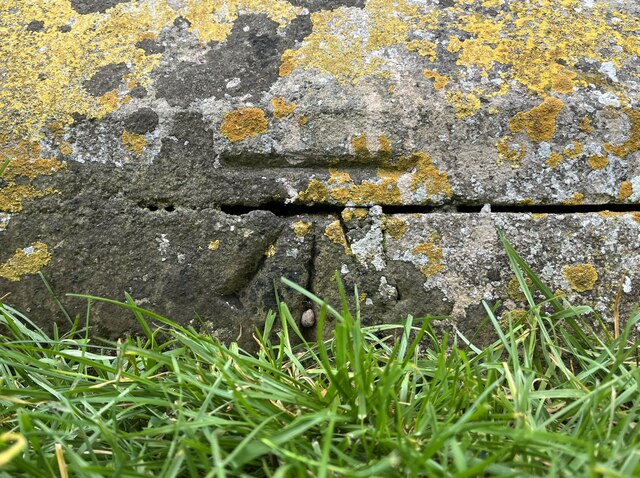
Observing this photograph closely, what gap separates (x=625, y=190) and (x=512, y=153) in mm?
360

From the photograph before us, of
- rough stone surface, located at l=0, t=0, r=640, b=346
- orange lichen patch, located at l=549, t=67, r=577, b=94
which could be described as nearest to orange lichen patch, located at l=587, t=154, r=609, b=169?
rough stone surface, located at l=0, t=0, r=640, b=346

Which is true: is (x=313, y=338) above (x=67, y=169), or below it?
below

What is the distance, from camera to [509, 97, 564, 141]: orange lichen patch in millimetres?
1897

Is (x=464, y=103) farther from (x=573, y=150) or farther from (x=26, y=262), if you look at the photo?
(x=26, y=262)

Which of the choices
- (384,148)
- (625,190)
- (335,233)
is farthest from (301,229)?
(625,190)

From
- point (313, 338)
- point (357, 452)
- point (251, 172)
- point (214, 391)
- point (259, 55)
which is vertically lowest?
point (313, 338)

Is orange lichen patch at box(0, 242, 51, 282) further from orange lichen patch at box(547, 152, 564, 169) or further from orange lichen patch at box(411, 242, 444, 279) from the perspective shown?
orange lichen patch at box(547, 152, 564, 169)

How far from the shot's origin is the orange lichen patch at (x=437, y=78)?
1949 millimetres

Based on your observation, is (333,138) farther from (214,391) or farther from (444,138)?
(214,391)

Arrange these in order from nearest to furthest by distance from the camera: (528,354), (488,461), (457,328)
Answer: (488,461) < (528,354) < (457,328)

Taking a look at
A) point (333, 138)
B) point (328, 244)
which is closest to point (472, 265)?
point (328, 244)

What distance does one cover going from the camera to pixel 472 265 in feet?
6.12

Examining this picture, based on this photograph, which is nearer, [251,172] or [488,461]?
[488,461]

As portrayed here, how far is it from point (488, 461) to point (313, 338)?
90 centimetres
